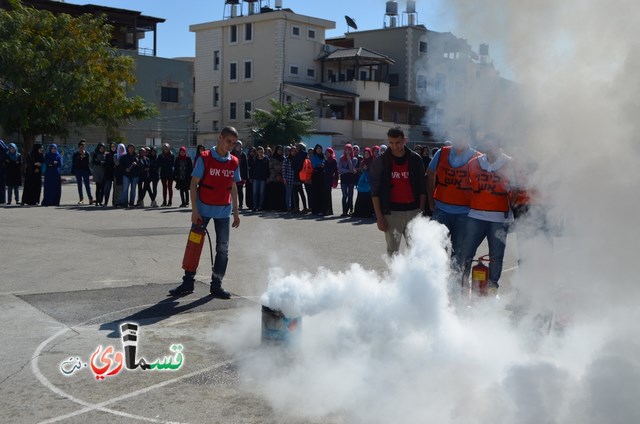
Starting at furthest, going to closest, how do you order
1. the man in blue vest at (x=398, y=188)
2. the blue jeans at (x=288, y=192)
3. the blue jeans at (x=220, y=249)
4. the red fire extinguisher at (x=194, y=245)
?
1. the blue jeans at (x=288, y=192)
2. the blue jeans at (x=220, y=249)
3. the red fire extinguisher at (x=194, y=245)
4. the man in blue vest at (x=398, y=188)

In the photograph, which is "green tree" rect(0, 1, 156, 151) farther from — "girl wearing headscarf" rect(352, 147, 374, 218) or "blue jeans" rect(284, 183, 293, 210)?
"girl wearing headscarf" rect(352, 147, 374, 218)

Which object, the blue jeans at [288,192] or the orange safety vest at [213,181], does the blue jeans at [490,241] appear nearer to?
the orange safety vest at [213,181]

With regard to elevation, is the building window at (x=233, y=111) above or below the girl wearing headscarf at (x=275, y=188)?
above

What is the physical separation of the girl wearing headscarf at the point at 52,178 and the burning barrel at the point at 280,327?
51.8ft

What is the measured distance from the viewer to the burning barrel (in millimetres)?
5910

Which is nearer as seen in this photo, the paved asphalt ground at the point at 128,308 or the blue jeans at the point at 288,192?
the paved asphalt ground at the point at 128,308

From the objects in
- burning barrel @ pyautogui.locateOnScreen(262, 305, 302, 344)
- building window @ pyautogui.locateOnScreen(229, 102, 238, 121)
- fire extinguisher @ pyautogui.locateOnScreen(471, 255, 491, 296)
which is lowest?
burning barrel @ pyautogui.locateOnScreen(262, 305, 302, 344)

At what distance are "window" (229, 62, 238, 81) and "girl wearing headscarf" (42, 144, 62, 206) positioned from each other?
132 feet

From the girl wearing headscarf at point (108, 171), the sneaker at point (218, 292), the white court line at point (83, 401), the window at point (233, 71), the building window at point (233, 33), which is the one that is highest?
the building window at point (233, 33)

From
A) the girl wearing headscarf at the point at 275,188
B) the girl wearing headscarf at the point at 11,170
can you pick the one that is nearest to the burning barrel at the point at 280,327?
the girl wearing headscarf at the point at 275,188

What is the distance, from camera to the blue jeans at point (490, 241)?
7.73 meters

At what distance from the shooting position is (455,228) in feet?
26.4

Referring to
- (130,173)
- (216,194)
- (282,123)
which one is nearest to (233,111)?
(282,123)

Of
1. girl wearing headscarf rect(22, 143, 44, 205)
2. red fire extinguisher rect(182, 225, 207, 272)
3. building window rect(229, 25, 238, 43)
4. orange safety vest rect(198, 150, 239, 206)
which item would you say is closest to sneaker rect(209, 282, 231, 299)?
red fire extinguisher rect(182, 225, 207, 272)
